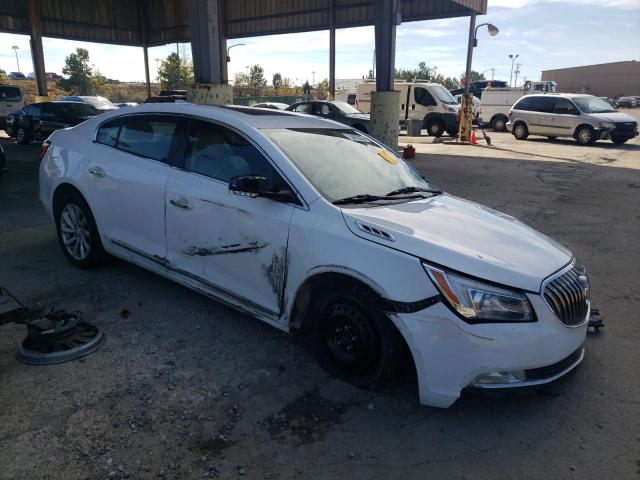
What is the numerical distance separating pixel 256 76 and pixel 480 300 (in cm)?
7800

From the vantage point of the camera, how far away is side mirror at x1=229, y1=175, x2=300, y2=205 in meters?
3.01

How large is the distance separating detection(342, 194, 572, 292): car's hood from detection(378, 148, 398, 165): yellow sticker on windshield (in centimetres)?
65

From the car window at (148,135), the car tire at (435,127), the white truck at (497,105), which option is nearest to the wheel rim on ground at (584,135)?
the car tire at (435,127)

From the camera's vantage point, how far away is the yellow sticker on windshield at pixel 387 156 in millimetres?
3910

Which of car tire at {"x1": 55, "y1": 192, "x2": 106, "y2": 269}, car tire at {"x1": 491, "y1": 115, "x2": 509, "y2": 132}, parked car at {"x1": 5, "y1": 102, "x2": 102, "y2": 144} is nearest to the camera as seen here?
car tire at {"x1": 55, "y1": 192, "x2": 106, "y2": 269}

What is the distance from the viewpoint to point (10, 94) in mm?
20734

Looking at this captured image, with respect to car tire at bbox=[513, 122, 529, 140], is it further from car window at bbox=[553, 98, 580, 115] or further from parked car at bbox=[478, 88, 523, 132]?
parked car at bbox=[478, 88, 523, 132]

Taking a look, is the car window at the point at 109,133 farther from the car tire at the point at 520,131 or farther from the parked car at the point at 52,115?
the car tire at the point at 520,131

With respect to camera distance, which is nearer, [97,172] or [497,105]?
[97,172]

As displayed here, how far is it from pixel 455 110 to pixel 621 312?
18.9 m

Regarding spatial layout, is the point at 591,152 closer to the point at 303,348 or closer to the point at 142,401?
the point at 303,348

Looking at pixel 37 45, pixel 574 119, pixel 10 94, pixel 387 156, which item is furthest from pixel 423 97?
pixel 387 156

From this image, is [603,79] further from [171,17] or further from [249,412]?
[249,412]

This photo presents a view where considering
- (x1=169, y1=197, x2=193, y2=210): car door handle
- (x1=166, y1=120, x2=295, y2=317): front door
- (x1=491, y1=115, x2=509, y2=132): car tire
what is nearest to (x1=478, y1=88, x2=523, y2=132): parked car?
(x1=491, y1=115, x2=509, y2=132): car tire
